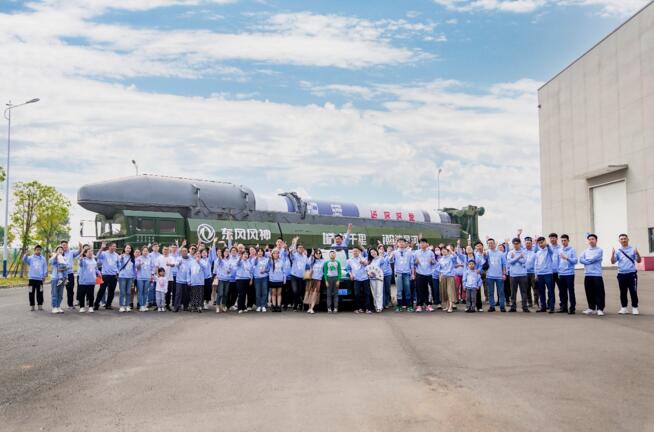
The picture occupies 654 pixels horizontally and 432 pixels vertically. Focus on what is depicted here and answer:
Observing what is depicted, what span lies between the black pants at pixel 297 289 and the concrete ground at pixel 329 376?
3323 mm

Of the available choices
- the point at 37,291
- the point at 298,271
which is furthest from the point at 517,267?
the point at 37,291

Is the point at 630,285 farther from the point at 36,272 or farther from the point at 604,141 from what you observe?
the point at 604,141

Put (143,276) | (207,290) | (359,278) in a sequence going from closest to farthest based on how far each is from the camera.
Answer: (359,278)
(143,276)
(207,290)

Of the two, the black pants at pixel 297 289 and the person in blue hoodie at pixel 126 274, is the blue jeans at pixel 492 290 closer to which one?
the black pants at pixel 297 289

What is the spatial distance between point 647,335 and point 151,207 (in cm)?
1509

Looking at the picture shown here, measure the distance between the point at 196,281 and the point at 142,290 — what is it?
1.44m

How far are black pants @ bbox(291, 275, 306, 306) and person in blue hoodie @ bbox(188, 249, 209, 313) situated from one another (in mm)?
2316

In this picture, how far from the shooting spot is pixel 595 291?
1345 cm

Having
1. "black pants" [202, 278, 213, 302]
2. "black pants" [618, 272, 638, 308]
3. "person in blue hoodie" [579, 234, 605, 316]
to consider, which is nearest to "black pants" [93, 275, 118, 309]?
"black pants" [202, 278, 213, 302]

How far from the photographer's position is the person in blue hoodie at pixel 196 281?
1513 cm

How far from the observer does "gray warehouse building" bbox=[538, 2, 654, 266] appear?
3316 cm

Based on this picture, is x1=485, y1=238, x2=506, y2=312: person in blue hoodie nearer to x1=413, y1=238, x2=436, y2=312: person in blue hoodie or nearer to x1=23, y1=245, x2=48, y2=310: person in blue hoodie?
x1=413, y1=238, x2=436, y2=312: person in blue hoodie

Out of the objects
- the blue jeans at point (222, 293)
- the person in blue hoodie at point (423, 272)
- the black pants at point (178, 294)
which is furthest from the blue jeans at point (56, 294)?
the person in blue hoodie at point (423, 272)

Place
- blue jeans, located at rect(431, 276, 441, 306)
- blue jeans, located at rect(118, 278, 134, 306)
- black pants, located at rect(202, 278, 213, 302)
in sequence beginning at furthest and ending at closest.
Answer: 1. black pants, located at rect(202, 278, 213, 302)
2. blue jeans, located at rect(431, 276, 441, 306)
3. blue jeans, located at rect(118, 278, 134, 306)
